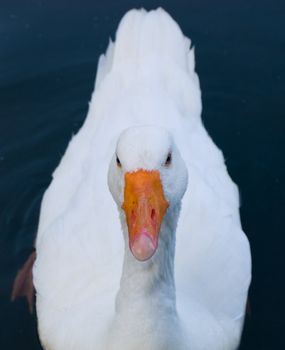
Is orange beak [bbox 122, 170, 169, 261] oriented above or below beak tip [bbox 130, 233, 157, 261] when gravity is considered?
above

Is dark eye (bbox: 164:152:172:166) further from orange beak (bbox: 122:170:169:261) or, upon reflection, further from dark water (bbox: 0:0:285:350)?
dark water (bbox: 0:0:285:350)

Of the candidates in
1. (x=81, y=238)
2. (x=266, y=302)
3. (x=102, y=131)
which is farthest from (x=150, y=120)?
(x=266, y=302)

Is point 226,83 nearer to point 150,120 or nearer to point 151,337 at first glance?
point 150,120

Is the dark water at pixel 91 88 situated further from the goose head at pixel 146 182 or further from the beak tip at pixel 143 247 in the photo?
the beak tip at pixel 143 247

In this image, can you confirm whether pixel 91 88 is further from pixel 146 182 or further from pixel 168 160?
pixel 146 182

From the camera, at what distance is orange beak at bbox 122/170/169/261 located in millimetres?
2924

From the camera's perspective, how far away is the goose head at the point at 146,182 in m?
2.96

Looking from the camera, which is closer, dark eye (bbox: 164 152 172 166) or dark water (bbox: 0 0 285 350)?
dark eye (bbox: 164 152 172 166)

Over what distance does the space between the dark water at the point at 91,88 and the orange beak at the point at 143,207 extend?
235 centimetres

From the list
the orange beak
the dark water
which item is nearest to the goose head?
the orange beak

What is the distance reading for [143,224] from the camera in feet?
9.72

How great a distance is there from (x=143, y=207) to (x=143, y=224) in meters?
0.08

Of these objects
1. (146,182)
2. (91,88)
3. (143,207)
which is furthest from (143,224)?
(91,88)

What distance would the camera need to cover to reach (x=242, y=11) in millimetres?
7746
